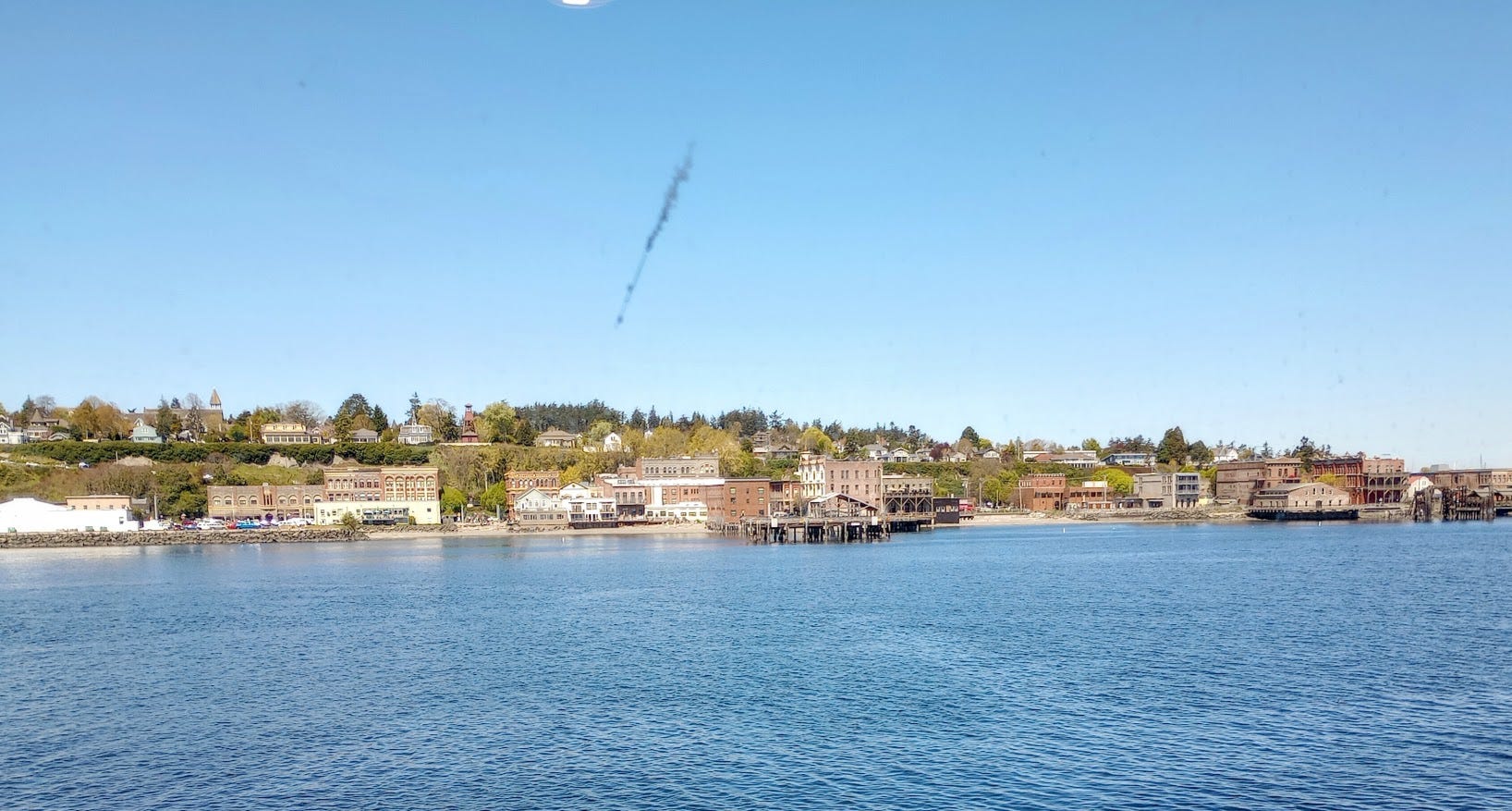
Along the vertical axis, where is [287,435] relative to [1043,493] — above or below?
above

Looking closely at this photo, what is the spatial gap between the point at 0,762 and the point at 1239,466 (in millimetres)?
159952

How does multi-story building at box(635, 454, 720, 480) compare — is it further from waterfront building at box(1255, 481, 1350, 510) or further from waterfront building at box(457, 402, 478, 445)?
waterfront building at box(1255, 481, 1350, 510)

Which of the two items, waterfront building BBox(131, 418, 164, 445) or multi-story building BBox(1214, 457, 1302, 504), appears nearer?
multi-story building BBox(1214, 457, 1302, 504)

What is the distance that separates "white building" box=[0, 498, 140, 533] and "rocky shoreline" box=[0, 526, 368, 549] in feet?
9.07

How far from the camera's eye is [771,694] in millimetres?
32344

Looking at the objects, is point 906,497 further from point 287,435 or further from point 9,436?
point 9,436

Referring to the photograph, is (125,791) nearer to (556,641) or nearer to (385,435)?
(556,641)

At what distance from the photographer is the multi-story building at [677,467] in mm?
138750

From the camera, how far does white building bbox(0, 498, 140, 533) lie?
11469 cm

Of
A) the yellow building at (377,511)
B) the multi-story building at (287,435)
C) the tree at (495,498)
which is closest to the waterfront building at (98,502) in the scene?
the yellow building at (377,511)

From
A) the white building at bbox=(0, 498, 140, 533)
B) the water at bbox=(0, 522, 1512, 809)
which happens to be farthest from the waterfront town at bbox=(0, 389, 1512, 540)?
the water at bbox=(0, 522, 1512, 809)

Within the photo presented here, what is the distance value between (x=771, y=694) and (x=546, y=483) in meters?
A: 105

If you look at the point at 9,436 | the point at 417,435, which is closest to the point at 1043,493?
the point at 417,435

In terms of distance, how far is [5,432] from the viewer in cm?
15875
